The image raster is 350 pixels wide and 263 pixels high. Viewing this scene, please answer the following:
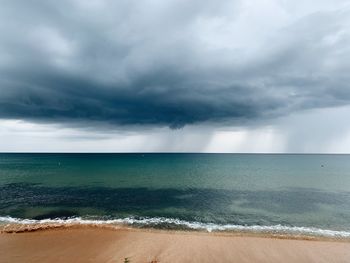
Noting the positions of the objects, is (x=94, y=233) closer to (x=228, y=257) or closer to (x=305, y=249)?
(x=228, y=257)

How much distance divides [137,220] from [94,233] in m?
7.64

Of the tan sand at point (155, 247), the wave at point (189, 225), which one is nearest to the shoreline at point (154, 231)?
the tan sand at point (155, 247)

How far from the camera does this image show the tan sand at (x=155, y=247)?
1853 centimetres

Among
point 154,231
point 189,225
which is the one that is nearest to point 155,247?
point 154,231

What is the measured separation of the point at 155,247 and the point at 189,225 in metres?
9.59

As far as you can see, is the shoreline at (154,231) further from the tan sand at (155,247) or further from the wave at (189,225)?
the wave at (189,225)

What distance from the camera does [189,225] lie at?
96.5ft

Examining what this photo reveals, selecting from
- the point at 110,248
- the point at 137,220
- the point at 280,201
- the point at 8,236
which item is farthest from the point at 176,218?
the point at 280,201

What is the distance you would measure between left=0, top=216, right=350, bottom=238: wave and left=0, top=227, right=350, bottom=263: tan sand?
3503mm

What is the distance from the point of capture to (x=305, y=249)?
69.6 ft

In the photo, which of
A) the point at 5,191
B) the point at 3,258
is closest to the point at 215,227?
Answer: the point at 3,258

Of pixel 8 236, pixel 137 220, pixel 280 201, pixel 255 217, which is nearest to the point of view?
pixel 8 236

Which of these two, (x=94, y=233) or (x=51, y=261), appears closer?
(x=51, y=261)

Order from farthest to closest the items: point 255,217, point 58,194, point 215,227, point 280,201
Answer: point 58,194, point 280,201, point 255,217, point 215,227
